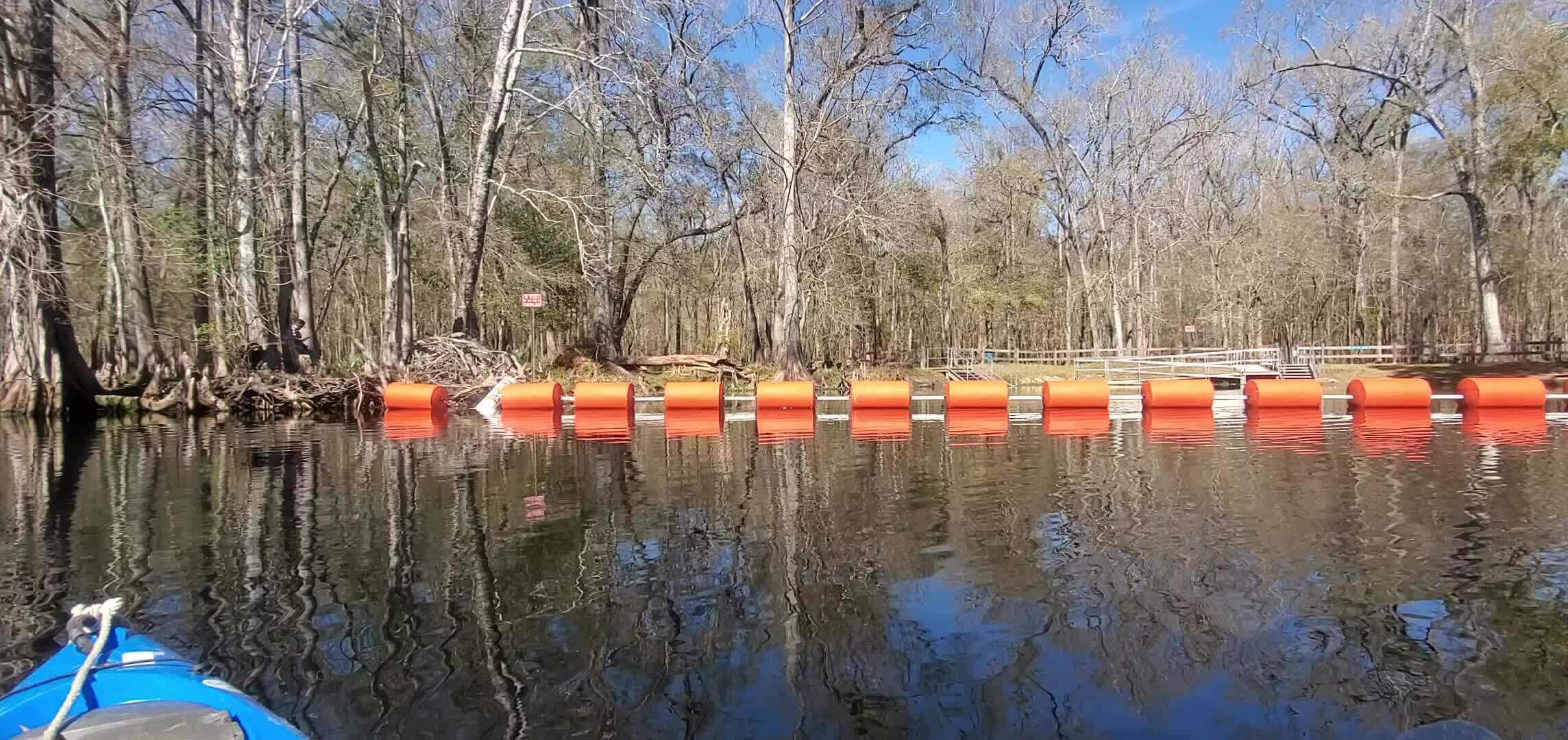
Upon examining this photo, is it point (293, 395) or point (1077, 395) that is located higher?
point (293, 395)

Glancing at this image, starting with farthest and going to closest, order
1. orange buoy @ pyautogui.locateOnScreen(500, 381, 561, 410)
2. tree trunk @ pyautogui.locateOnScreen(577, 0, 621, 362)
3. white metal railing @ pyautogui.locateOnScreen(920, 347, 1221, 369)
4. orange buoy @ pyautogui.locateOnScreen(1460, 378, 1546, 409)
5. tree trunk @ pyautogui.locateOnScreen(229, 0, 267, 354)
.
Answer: white metal railing @ pyautogui.locateOnScreen(920, 347, 1221, 369) → tree trunk @ pyautogui.locateOnScreen(577, 0, 621, 362) → tree trunk @ pyautogui.locateOnScreen(229, 0, 267, 354) → orange buoy @ pyautogui.locateOnScreen(500, 381, 561, 410) → orange buoy @ pyautogui.locateOnScreen(1460, 378, 1546, 409)

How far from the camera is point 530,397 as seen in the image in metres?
16.8

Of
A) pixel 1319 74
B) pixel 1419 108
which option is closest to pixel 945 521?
pixel 1419 108

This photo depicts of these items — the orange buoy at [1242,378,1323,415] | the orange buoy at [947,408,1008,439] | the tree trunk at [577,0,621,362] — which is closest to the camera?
the orange buoy at [947,408,1008,439]

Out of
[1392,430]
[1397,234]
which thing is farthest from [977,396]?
[1397,234]

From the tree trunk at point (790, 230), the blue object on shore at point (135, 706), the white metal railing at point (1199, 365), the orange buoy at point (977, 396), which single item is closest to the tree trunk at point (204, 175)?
the tree trunk at point (790, 230)

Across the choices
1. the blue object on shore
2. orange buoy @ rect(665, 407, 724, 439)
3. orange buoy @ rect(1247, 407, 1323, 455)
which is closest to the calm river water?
orange buoy @ rect(1247, 407, 1323, 455)

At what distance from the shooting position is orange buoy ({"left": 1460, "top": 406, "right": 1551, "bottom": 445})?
36.8ft

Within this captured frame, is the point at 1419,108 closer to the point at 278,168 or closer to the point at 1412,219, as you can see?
the point at 1412,219

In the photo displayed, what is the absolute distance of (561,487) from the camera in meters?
8.62

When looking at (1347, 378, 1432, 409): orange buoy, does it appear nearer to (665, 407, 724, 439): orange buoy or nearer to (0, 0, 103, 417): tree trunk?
(665, 407, 724, 439): orange buoy

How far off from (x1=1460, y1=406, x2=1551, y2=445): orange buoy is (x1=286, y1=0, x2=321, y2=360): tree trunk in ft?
73.7

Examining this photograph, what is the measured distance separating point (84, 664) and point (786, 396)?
571 inches

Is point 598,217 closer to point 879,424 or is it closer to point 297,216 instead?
point 297,216
